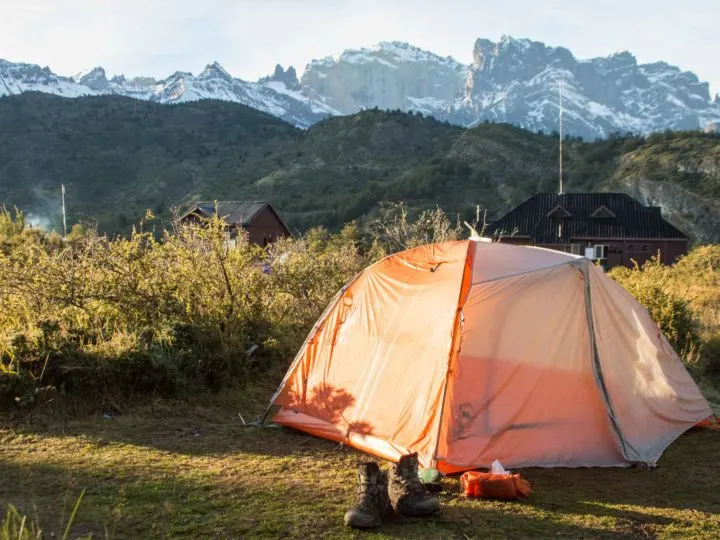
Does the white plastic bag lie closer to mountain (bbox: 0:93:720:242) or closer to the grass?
the grass

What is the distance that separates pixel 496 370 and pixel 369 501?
1.91 m

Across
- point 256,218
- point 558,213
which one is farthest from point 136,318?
point 558,213

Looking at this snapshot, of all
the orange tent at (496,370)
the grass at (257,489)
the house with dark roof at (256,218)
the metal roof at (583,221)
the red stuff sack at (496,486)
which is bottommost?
the grass at (257,489)

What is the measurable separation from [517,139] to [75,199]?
60099 millimetres

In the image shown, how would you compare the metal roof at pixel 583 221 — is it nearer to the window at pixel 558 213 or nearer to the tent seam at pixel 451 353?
the window at pixel 558 213

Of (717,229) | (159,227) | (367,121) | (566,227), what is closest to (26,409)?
(566,227)

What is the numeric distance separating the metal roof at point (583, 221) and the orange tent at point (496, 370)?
39706 millimetres

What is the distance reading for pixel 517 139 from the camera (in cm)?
9462

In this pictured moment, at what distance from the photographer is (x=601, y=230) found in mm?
46656

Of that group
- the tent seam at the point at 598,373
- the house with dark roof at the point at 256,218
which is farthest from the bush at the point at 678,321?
the house with dark roof at the point at 256,218

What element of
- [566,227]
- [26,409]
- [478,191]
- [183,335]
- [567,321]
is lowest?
[26,409]

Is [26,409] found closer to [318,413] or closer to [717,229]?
[318,413]

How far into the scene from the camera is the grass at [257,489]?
443cm

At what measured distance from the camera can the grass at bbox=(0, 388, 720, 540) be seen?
443 centimetres
